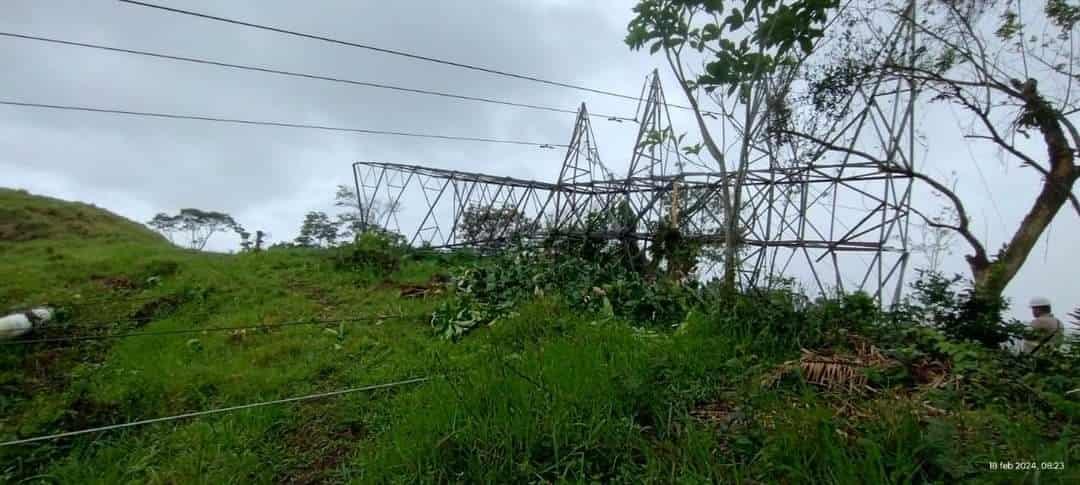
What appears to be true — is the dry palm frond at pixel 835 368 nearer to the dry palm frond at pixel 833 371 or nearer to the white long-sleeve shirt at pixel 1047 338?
the dry palm frond at pixel 833 371

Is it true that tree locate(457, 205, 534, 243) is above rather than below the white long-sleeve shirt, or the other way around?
above

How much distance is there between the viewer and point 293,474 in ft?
8.00

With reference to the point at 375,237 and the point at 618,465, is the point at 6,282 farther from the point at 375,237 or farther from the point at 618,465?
the point at 618,465

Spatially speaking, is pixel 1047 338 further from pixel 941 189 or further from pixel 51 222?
pixel 51 222

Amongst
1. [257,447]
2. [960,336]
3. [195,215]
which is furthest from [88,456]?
[195,215]

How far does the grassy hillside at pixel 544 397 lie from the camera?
1.83 m

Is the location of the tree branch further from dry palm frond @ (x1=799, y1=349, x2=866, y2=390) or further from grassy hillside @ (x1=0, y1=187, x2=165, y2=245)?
grassy hillside @ (x1=0, y1=187, x2=165, y2=245)

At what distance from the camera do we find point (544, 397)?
91.9 inches

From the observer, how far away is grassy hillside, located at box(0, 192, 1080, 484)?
6.02 feet

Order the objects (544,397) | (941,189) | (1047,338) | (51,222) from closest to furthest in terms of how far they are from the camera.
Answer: (544,397) < (1047,338) < (941,189) < (51,222)

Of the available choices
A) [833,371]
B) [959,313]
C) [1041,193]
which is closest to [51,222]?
[833,371]

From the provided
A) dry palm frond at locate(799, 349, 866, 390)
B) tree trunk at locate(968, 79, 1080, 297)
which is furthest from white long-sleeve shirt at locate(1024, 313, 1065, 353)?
tree trunk at locate(968, 79, 1080, 297)

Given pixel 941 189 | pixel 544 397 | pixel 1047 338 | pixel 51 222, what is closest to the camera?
pixel 544 397

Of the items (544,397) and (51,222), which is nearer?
(544,397)
